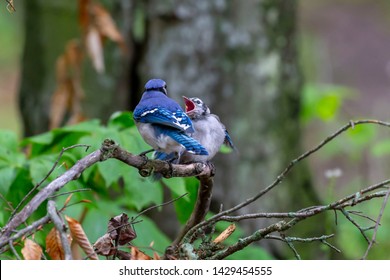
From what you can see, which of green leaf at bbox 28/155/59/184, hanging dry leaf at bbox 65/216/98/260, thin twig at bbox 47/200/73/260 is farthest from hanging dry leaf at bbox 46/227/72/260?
green leaf at bbox 28/155/59/184

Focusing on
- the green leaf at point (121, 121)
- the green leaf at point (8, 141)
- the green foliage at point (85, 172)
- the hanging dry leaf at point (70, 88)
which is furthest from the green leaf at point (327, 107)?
the green leaf at point (8, 141)

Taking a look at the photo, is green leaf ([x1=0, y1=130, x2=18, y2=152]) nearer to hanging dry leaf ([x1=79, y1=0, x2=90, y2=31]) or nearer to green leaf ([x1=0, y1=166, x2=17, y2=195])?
green leaf ([x1=0, y1=166, x2=17, y2=195])

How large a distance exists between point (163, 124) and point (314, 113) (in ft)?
11.8

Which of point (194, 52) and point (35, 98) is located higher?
point (194, 52)

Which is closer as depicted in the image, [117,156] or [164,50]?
[117,156]

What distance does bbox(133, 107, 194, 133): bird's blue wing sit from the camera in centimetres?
227

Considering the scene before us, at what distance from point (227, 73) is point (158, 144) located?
2520 millimetres

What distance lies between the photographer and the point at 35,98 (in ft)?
17.0

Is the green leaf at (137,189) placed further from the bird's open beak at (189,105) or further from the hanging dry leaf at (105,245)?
the hanging dry leaf at (105,245)

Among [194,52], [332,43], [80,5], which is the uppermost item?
[80,5]

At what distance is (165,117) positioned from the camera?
2.29 m

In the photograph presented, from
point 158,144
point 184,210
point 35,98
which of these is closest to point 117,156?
point 158,144
